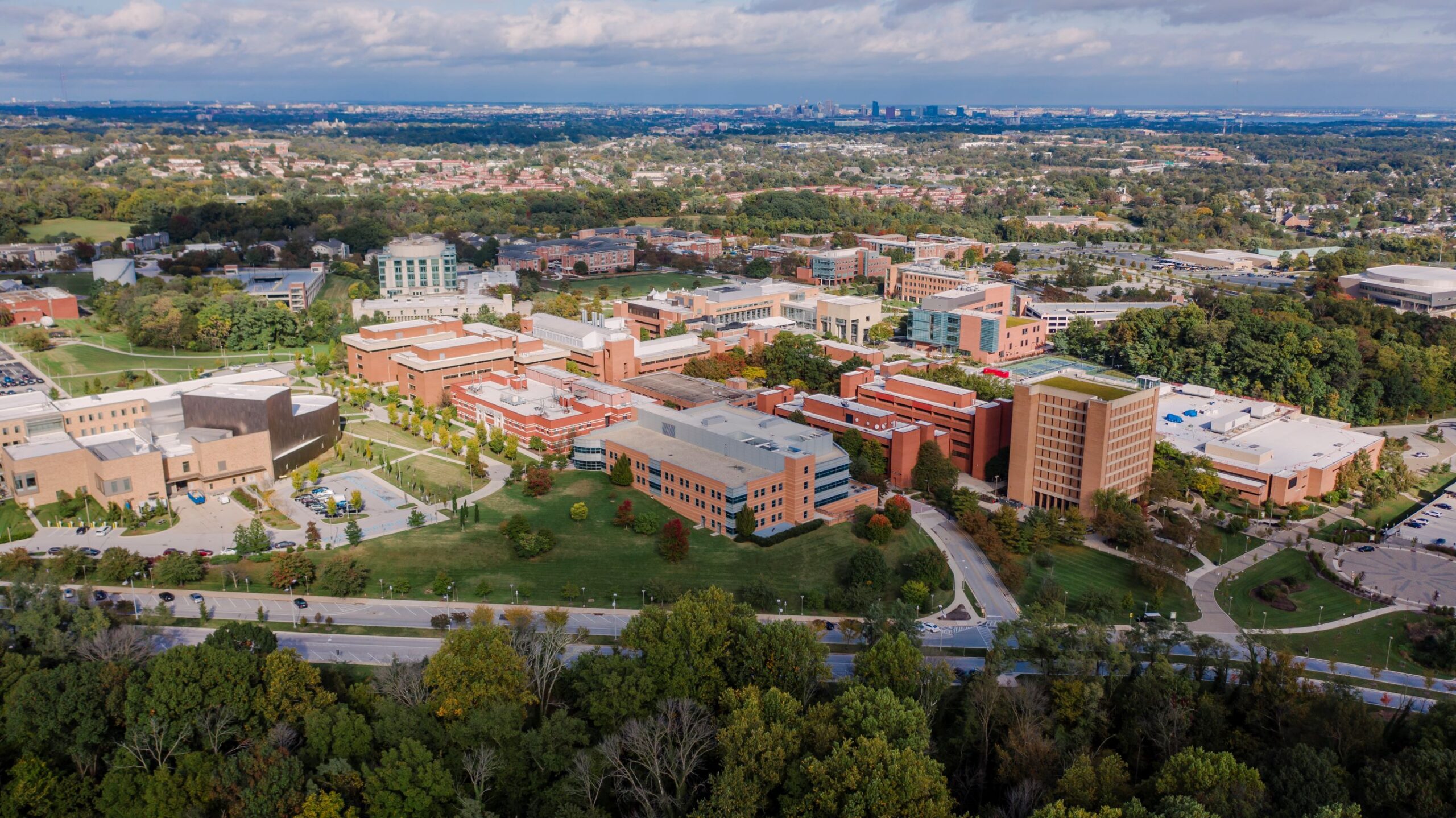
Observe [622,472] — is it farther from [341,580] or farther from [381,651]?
[381,651]

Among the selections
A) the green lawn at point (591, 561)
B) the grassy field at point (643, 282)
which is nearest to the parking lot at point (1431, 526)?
the green lawn at point (591, 561)

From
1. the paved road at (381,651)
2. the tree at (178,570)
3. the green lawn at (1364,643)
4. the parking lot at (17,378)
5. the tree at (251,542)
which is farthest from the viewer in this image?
A: the parking lot at (17,378)

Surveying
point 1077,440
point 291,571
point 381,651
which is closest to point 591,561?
point 381,651

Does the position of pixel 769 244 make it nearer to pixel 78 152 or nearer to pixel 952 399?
pixel 952 399

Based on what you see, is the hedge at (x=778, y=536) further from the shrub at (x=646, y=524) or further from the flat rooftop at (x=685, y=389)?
the flat rooftop at (x=685, y=389)

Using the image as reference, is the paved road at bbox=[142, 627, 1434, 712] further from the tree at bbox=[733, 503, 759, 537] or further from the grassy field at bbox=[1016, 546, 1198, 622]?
the tree at bbox=[733, 503, 759, 537]

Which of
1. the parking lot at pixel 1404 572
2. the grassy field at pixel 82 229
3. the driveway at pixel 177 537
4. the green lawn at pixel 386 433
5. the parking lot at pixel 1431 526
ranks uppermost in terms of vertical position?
the grassy field at pixel 82 229
